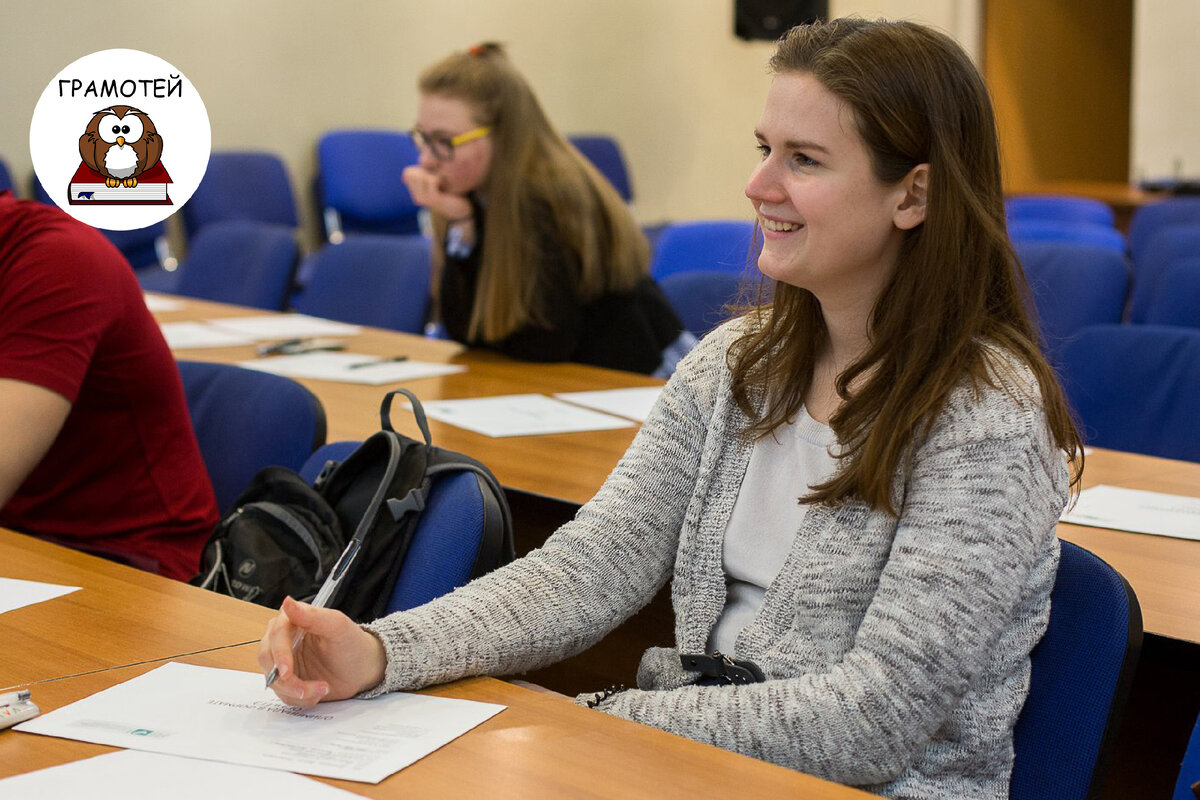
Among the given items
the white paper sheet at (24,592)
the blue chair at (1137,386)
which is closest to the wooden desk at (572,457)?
the blue chair at (1137,386)

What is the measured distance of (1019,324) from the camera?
4.27ft

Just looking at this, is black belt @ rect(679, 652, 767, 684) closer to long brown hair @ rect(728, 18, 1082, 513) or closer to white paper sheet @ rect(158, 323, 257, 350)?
long brown hair @ rect(728, 18, 1082, 513)

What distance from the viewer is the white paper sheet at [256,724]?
1.03m

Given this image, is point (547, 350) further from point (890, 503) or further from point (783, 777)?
point (783, 777)

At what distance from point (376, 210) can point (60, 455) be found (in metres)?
4.77

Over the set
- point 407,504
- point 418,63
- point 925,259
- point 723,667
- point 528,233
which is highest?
point 418,63

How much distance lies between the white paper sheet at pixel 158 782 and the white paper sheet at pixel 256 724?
2cm

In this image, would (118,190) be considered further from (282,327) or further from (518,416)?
(282,327)

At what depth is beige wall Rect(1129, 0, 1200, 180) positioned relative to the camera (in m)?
8.41

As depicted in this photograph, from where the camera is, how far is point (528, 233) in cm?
303

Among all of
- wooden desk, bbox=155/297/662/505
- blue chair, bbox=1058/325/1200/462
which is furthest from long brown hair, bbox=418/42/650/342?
blue chair, bbox=1058/325/1200/462

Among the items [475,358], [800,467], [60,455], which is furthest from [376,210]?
[800,467]

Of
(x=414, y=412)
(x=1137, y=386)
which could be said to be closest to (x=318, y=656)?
(x=414, y=412)

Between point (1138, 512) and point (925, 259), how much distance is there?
0.75 meters
